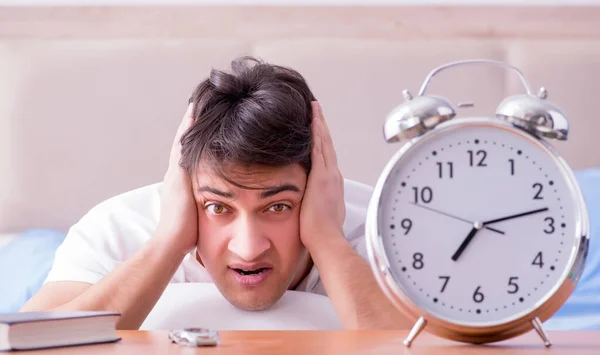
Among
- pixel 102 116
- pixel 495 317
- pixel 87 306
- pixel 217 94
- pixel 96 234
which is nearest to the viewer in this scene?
pixel 495 317

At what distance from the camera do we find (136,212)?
A: 7.32 feet

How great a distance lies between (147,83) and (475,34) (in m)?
1.11

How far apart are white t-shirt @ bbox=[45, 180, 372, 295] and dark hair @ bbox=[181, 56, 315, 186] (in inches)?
13.9

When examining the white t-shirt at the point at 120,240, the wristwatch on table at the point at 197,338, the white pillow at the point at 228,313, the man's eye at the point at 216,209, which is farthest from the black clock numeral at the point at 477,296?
the white t-shirt at the point at 120,240

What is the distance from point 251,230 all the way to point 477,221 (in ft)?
2.30

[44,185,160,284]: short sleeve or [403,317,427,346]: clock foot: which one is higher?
[403,317,427,346]: clock foot

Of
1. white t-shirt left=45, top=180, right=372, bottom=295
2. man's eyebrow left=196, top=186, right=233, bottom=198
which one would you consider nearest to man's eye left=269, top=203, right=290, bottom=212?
man's eyebrow left=196, top=186, right=233, bottom=198

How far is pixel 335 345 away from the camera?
1.07 m

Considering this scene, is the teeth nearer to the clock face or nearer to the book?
the book

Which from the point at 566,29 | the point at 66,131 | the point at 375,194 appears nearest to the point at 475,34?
the point at 566,29

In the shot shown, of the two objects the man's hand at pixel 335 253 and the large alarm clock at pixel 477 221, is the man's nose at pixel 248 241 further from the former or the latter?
the large alarm clock at pixel 477 221

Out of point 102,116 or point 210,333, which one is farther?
point 102,116

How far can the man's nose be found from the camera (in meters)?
1.71

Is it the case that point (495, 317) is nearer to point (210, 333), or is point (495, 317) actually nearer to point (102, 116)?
point (210, 333)
